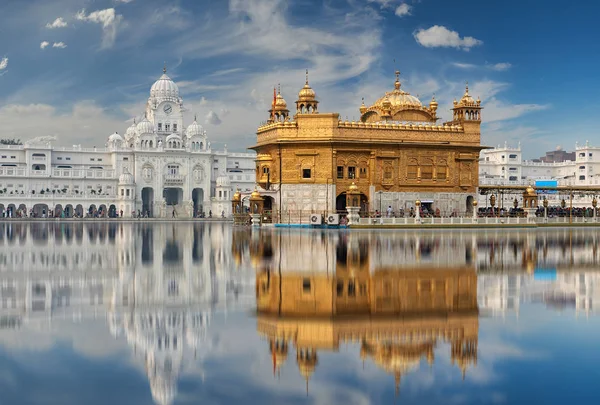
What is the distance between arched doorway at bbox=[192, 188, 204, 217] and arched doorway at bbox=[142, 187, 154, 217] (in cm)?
549

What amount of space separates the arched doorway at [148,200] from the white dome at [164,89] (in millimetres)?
12686

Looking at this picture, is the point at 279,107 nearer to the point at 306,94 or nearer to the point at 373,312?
the point at 306,94

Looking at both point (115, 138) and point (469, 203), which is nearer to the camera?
point (469, 203)

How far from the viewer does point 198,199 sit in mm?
86688

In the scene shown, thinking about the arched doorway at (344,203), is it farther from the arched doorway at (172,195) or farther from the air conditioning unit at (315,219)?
the arched doorway at (172,195)

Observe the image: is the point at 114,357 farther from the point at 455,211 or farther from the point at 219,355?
the point at 455,211

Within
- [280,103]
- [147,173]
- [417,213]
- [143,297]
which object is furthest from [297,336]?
[147,173]

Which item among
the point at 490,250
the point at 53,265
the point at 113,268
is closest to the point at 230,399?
the point at 113,268

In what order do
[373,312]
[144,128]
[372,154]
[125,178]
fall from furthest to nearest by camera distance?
[144,128]
[125,178]
[372,154]
[373,312]

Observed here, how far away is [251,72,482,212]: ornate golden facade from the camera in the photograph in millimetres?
40938

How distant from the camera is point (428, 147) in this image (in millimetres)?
43562

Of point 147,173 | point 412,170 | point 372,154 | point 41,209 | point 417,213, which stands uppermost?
point 147,173

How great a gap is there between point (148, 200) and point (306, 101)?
46904mm

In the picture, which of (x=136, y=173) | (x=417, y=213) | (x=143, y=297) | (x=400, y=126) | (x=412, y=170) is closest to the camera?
(x=143, y=297)
